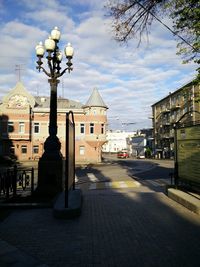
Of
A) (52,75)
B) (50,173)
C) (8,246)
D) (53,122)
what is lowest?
(8,246)

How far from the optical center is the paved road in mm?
4944

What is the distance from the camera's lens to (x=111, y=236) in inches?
243

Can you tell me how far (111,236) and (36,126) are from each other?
150ft

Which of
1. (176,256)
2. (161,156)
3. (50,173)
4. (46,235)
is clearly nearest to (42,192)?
(50,173)

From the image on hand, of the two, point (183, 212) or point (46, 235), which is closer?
point (46, 235)

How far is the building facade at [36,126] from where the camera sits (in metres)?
48.7

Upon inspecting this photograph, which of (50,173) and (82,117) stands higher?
(82,117)

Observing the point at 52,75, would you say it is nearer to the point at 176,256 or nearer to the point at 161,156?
the point at 176,256

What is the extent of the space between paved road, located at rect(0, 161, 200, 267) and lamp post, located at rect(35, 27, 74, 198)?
1772 millimetres

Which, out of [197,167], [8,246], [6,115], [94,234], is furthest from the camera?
[6,115]

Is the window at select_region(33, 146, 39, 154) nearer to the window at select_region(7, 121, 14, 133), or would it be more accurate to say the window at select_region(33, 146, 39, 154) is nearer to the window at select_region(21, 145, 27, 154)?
the window at select_region(21, 145, 27, 154)

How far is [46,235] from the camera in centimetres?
636

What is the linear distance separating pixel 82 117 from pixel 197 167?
42.3 meters

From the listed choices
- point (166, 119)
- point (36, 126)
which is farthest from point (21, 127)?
A: point (166, 119)
